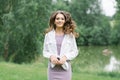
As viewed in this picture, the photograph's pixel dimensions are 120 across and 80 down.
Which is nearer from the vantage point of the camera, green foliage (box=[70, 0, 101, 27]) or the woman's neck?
the woman's neck

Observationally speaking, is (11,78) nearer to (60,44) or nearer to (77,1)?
(60,44)

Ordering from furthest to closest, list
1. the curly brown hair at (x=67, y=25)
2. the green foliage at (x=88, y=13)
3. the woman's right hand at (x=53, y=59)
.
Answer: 1. the green foliage at (x=88, y=13)
2. the curly brown hair at (x=67, y=25)
3. the woman's right hand at (x=53, y=59)

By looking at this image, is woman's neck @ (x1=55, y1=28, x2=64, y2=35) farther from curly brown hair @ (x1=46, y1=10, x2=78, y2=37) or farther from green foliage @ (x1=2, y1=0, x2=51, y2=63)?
green foliage @ (x1=2, y1=0, x2=51, y2=63)

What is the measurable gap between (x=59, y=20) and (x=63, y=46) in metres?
0.35

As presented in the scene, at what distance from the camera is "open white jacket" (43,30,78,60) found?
3990 millimetres

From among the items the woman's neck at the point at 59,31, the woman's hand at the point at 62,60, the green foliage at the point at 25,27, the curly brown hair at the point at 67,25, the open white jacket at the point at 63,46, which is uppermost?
the curly brown hair at the point at 67,25

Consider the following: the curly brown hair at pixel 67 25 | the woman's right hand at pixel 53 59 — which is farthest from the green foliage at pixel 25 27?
the woman's right hand at pixel 53 59

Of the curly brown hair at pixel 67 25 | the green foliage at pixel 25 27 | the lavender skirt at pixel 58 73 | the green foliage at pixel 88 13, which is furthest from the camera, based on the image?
the green foliage at pixel 88 13

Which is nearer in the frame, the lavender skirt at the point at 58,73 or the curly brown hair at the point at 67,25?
the lavender skirt at the point at 58,73

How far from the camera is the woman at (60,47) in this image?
3982 millimetres

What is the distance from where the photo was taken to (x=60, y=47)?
13.2 feet

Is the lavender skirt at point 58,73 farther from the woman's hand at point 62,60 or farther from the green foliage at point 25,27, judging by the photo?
the green foliage at point 25,27

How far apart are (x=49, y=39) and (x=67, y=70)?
438 millimetres

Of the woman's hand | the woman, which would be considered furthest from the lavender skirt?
the woman's hand
